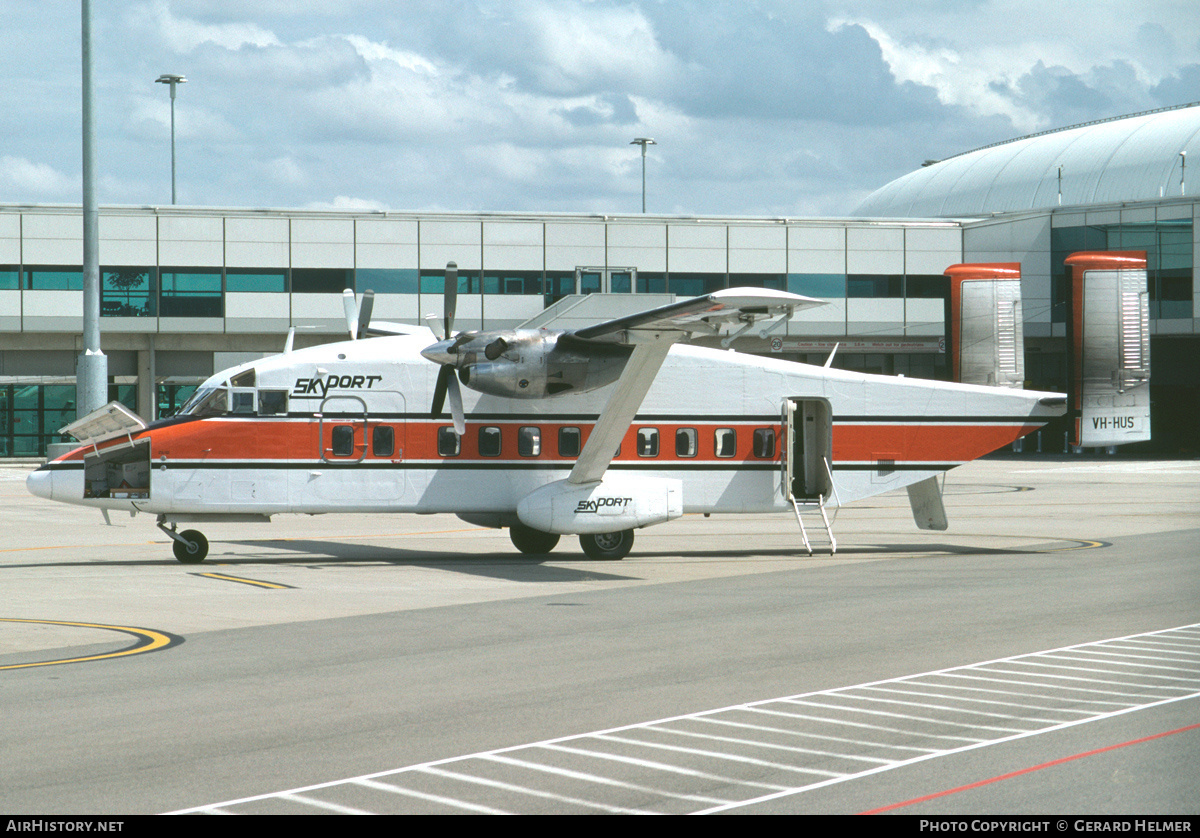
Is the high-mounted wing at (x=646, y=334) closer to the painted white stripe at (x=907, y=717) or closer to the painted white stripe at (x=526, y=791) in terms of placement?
the painted white stripe at (x=907, y=717)

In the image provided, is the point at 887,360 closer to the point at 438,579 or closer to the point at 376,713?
the point at 438,579

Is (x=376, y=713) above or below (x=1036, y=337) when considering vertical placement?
below

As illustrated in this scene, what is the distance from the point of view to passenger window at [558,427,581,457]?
855 inches

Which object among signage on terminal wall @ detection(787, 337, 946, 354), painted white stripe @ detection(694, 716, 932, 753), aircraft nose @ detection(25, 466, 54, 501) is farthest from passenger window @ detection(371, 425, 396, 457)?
signage on terminal wall @ detection(787, 337, 946, 354)

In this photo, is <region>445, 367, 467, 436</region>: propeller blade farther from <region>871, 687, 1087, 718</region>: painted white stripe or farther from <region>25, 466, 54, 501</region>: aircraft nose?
<region>871, 687, 1087, 718</region>: painted white stripe

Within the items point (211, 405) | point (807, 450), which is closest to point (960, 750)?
point (807, 450)

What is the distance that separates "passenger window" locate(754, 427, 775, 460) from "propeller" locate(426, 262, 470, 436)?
214 inches

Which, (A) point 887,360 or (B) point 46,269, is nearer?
(B) point 46,269

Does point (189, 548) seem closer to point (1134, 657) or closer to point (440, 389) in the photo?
point (440, 389)

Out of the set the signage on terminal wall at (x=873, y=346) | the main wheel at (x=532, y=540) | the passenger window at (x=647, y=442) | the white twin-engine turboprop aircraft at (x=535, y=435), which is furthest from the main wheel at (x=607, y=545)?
the signage on terminal wall at (x=873, y=346)

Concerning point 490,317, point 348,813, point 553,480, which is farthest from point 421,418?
point 490,317

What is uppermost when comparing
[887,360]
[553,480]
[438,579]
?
[887,360]

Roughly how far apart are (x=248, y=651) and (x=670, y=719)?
530 centimetres
